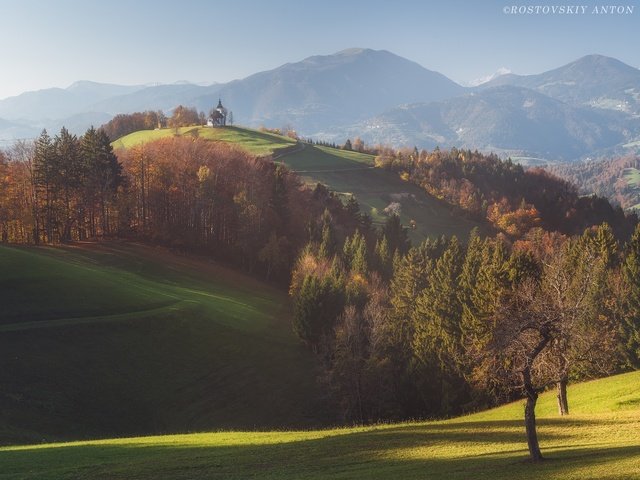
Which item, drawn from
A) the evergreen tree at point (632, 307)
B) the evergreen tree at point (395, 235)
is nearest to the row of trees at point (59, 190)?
the evergreen tree at point (395, 235)

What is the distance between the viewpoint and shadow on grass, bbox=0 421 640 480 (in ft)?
72.4

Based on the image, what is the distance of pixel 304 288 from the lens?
78000mm

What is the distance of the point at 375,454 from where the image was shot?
2786cm

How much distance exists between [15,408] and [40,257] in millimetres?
35832

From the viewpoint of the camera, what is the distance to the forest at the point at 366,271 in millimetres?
38875

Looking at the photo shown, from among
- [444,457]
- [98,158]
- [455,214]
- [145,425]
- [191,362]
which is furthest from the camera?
A: [455,214]

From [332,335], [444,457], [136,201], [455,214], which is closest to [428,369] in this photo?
[332,335]

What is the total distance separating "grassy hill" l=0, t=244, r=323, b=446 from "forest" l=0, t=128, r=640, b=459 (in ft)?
22.5

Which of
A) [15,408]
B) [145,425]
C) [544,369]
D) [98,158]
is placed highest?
[98,158]

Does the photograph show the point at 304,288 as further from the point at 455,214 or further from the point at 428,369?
the point at 455,214

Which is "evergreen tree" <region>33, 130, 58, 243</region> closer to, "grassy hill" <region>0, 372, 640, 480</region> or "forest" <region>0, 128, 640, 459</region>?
"forest" <region>0, 128, 640, 459</region>

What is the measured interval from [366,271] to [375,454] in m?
70.2

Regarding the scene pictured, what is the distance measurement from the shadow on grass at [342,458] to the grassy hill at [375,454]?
0.05m

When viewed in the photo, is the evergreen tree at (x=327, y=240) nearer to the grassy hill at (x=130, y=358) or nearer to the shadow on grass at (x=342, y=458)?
the grassy hill at (x=130, y=358)
